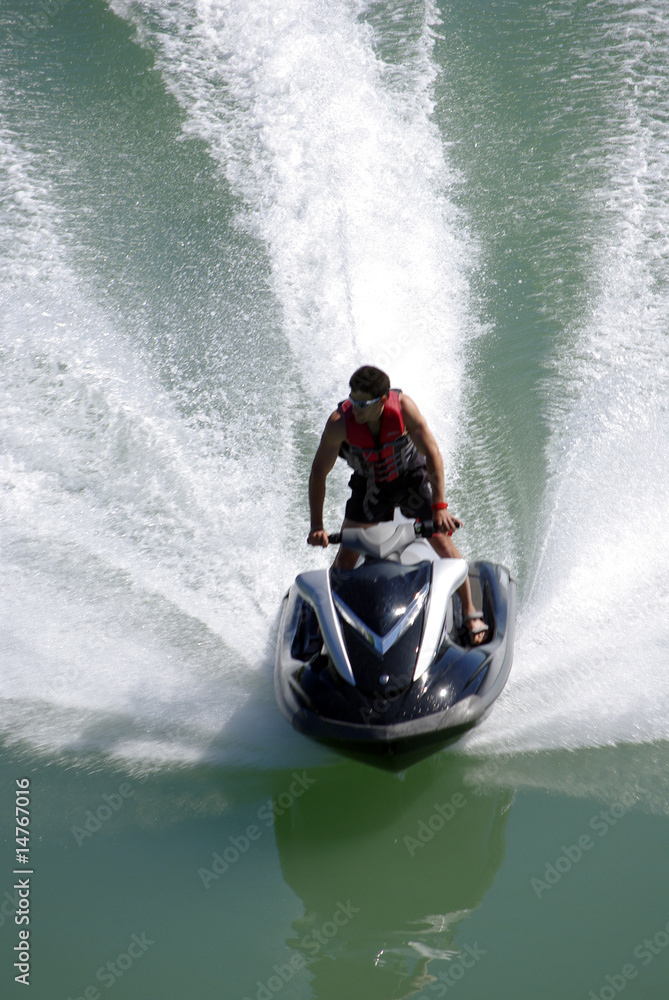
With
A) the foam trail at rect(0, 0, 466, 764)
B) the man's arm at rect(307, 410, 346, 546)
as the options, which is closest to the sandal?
the man's arm at rect(307, 410, 346, 546)

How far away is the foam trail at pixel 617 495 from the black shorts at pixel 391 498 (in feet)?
2.82

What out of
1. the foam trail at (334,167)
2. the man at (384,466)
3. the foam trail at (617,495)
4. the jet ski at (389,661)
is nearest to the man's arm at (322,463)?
the man at (384,466)

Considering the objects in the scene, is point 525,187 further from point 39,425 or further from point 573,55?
point 39,425

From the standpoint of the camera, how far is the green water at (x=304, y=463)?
2.86 metres

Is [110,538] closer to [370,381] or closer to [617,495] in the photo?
[370,381]

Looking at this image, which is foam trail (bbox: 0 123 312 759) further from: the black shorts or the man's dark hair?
the man's dark hair

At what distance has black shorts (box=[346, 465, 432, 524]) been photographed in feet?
12.1

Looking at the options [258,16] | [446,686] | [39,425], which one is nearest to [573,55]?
[258,16]

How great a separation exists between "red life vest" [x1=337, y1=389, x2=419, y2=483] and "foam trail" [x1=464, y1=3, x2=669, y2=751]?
1086 millimetres

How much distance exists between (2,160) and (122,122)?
1093 millimetres

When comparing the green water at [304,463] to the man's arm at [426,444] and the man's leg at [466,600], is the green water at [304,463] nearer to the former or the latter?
the man's leg at [466,600]

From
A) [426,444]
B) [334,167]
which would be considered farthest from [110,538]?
[334,167]

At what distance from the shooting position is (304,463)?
208 inches

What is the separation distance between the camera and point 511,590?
12.3ft
